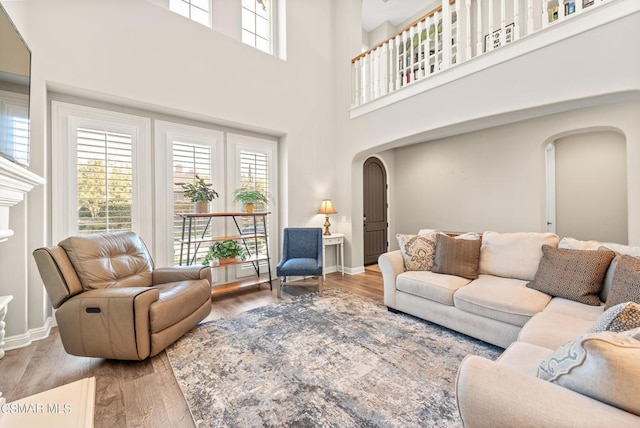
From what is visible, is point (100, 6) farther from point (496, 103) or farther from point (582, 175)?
point (582, 175)

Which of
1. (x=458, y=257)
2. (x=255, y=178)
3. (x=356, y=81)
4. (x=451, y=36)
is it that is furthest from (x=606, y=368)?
(x=356, y=81)

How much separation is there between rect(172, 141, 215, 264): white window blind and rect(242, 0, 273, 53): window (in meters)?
1.94

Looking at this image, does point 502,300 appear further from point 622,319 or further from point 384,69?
point 384,69

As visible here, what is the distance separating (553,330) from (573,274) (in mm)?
817

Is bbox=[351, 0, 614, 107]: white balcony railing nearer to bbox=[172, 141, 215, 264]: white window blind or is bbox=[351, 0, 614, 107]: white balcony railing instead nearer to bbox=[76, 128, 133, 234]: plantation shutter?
bbox=[172, 141, 215, 264]: white window blind

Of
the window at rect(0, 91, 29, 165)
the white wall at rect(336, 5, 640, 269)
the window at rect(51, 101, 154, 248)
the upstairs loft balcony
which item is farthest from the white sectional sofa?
the window at rect(51, 101, 154, 248)

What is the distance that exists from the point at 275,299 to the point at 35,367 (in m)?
2.21

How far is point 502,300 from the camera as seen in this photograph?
2.22 m

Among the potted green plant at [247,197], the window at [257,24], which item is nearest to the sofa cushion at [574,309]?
the potted green plant at [247,197]

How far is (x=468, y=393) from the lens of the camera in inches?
37.1

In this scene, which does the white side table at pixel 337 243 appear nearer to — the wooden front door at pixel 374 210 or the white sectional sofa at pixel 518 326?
the wooden front door at pixel 374 210

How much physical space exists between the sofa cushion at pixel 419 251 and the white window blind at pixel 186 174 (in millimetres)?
2717

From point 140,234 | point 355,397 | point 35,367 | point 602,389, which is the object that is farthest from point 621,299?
point 140,234

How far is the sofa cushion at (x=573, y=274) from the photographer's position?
2.07 m
